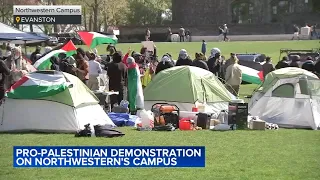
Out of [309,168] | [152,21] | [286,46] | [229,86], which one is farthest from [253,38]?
[309,168]

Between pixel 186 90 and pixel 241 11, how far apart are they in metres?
63.9

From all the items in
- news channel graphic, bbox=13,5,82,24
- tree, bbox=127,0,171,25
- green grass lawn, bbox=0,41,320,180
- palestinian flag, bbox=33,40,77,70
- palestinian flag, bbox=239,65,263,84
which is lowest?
green grass lawn, bbox=0,41,320,180

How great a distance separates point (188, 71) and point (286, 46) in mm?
31064

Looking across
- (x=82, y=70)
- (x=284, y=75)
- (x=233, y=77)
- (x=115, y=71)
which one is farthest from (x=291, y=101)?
(x=82, y=70)

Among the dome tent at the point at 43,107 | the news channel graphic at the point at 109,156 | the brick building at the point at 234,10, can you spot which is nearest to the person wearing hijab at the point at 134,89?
the dome tent at the point at 43,107

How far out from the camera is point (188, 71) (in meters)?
17.5

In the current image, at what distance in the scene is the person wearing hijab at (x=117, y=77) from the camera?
59.8 ft

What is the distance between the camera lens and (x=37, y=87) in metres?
14.8

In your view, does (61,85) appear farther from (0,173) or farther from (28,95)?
(0,173)

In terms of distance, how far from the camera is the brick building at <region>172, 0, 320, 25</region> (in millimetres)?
75375

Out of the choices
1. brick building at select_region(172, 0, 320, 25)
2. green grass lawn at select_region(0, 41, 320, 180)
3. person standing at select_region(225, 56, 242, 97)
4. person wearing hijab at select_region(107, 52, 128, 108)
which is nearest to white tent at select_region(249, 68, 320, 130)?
green grass lawn at select_region(0, 41, 320, 180)

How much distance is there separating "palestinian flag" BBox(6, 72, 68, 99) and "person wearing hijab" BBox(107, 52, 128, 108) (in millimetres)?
3320

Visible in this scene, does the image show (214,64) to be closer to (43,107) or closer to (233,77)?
(233,77)

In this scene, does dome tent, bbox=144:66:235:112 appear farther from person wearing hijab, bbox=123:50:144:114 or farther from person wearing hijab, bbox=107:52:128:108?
person wearing hijab, bbox=107:52:128:108
